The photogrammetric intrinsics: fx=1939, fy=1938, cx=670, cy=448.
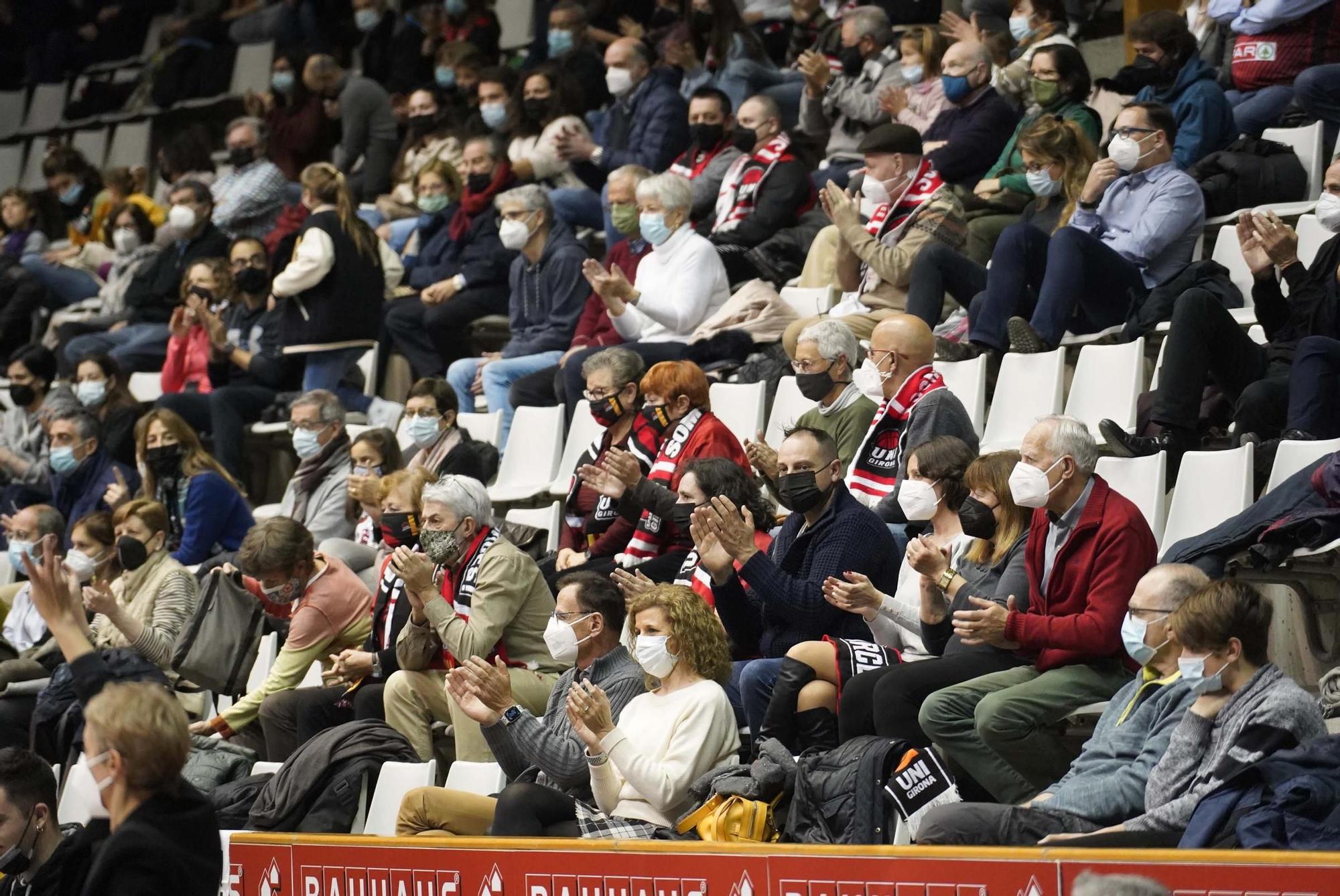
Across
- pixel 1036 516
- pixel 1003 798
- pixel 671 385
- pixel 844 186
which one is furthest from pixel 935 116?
pixel 1003 798

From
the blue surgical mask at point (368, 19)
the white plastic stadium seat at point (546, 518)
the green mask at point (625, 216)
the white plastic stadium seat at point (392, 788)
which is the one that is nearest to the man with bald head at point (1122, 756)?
the white plastic stadium seat at point (392, 788)

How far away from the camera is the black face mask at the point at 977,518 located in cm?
520

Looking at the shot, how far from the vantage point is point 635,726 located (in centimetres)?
505

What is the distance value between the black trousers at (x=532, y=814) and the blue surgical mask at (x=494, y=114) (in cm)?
581

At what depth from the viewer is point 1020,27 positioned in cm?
870

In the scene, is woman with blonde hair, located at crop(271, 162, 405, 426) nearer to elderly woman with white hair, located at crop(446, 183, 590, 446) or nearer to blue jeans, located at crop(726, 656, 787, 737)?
elderly woman with white hair, located at crop(446, 183, 590, 446)

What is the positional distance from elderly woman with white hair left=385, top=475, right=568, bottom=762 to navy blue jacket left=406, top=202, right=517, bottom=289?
308 centimetres

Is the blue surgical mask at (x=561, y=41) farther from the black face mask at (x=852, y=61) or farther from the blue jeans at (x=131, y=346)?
the blue jeans at (x=131, y=346)

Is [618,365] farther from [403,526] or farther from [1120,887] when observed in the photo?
[1120,887]

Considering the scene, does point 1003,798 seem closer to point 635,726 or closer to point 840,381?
point 635,726

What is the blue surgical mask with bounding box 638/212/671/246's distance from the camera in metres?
8.05

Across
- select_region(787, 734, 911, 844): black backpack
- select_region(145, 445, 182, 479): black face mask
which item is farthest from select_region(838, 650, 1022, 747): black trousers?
select_region(145, 445, 182, 479): black face mask

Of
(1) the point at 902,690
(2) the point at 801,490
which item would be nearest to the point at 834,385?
(2) the point at 801,490

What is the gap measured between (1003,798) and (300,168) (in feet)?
26.5
